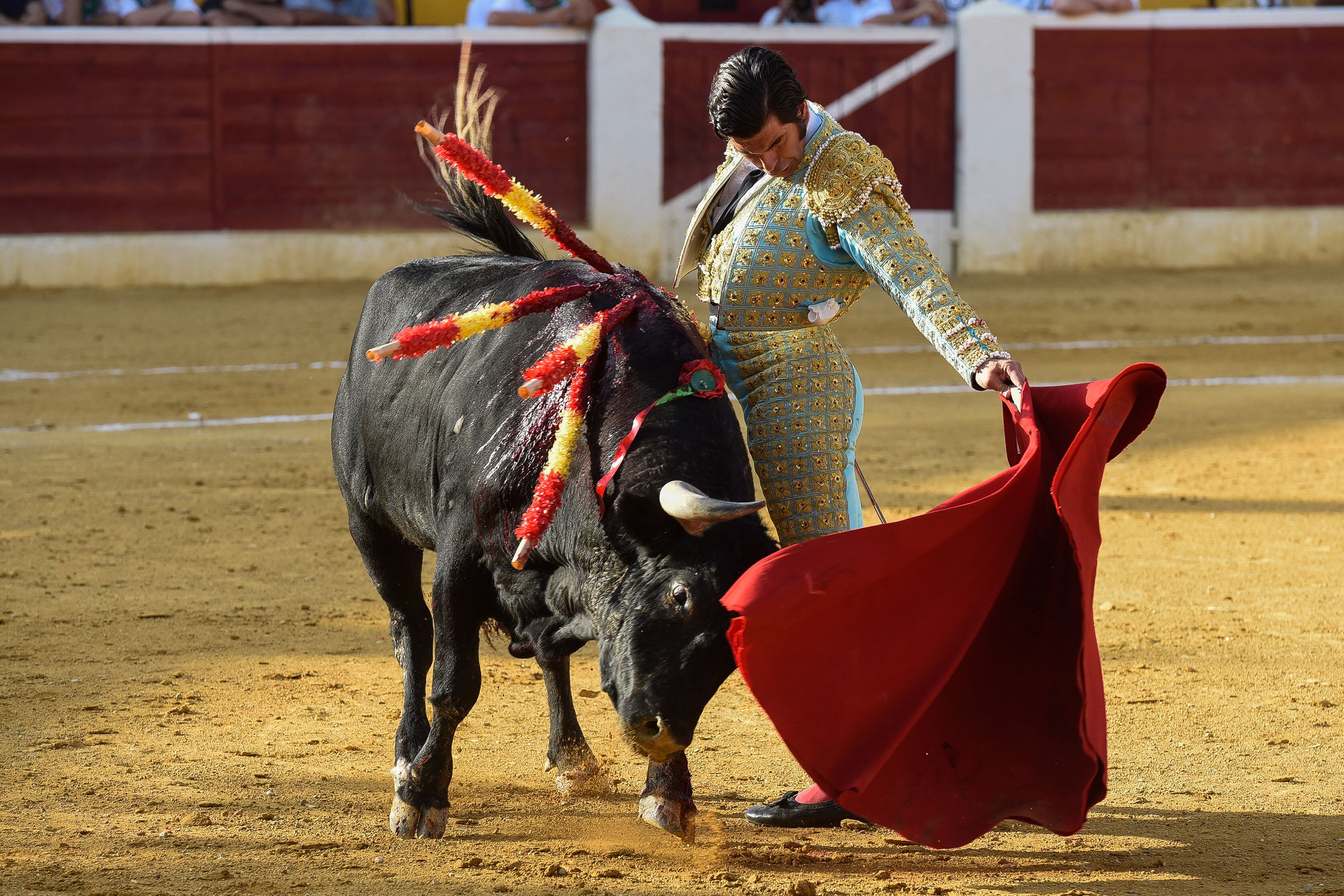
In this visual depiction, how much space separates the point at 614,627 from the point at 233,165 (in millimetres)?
8357

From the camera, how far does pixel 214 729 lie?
10.4ft

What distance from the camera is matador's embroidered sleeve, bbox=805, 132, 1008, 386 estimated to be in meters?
2.41

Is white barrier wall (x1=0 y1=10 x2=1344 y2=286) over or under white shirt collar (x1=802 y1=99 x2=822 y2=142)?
under

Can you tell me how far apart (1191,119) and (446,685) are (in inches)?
382

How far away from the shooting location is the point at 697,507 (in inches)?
84.7

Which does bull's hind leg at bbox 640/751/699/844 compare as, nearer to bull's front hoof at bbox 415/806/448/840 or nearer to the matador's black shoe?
the matador's black shoe

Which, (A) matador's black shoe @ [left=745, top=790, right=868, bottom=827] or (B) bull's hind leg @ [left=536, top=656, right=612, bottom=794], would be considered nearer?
(A) matador's black shoe @ [left=745, top=790, right=868, bottom=827]

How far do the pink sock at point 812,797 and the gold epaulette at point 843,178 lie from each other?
37.5 inches

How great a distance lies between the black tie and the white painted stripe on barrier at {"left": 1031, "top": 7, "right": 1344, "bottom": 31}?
879cm

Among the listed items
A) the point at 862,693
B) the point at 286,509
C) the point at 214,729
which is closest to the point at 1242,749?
the point at 862,693

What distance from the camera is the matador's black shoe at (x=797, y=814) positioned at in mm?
2684

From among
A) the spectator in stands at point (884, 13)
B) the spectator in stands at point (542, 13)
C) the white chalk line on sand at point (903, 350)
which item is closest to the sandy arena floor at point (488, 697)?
the white chalk line on sand at point (903, 350)

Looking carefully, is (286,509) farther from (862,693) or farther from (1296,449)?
(1296,449)

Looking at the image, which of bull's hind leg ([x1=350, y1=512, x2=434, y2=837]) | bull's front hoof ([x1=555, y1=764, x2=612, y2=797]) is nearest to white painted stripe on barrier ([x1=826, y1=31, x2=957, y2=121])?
bull's hind leg ([x1=350, y1=512, x2=434, y2=837])
